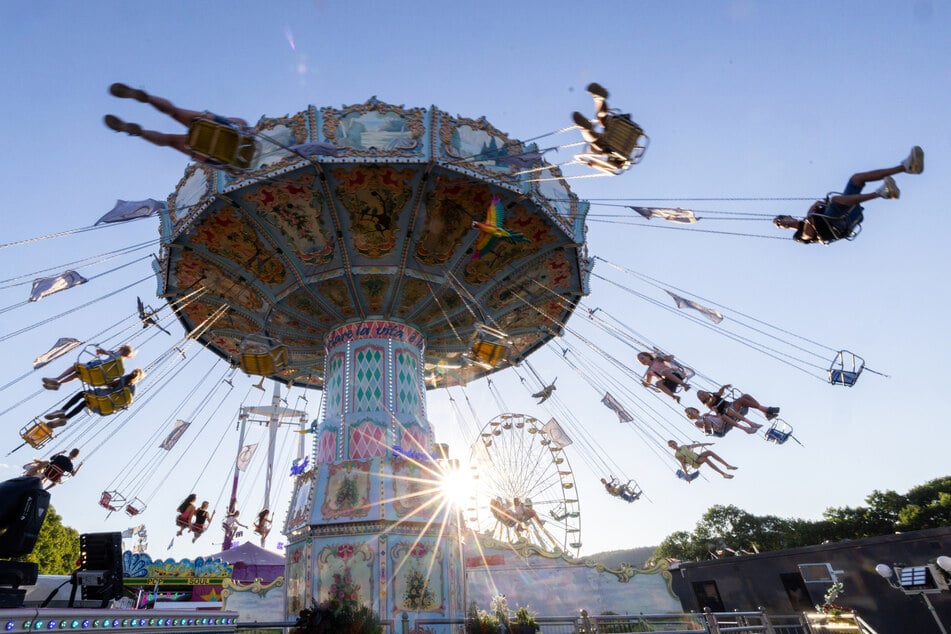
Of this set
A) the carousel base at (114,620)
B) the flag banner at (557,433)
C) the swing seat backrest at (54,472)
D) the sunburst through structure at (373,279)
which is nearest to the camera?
the carousel base at (114,620)

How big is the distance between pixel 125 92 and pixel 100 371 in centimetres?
670

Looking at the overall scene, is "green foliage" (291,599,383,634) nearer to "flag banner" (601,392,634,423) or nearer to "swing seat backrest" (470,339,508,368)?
"swing seat backrest" (470,339,508,368)

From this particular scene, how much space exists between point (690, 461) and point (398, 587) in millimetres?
7957

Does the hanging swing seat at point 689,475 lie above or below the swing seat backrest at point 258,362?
below

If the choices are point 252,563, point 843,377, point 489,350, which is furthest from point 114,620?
point 252,563

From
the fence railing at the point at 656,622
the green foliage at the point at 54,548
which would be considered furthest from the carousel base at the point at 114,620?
the green foliage at the point at 54,548

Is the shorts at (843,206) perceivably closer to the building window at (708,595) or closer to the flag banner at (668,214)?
the flag banner at (668,214)

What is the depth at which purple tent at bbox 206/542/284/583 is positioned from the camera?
2341 cm

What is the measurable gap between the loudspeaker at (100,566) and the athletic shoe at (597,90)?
25.7 feet

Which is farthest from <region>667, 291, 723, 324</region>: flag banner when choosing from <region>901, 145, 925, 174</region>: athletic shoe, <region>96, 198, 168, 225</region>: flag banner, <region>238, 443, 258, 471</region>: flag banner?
<region>238, 443, 258, 471</region>: flag banner

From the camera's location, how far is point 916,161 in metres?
6.80

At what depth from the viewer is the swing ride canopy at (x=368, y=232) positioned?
11.2 meters

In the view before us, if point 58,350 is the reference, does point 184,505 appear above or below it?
below

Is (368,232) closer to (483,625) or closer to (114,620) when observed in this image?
(483,625)
